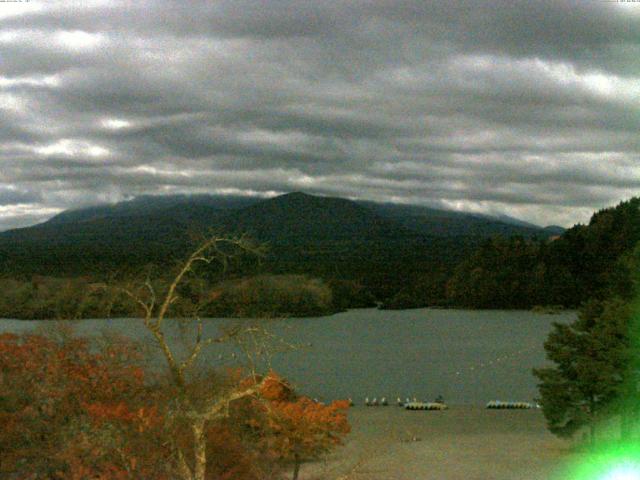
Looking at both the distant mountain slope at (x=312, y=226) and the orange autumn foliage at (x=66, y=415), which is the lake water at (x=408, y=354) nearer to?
the orange autumn foliage at (x=66, y=415)

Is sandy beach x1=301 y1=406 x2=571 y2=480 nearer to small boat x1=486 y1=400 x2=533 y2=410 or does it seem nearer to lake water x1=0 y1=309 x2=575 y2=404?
small boat x1=486 y1=400 x2=533 y2=410

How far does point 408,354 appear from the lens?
182 feet

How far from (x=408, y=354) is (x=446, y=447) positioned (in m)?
30.2

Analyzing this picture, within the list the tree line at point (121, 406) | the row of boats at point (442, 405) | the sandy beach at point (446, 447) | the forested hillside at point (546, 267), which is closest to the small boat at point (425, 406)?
the row of boats at point (442, 405)

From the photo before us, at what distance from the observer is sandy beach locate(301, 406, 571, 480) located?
2062 centimetres

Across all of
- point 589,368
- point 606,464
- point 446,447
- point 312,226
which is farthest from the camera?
point 312,226

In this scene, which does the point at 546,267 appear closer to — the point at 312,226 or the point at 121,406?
the point at 121,406

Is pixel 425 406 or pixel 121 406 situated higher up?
pixel 121 406

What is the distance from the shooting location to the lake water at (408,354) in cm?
4228

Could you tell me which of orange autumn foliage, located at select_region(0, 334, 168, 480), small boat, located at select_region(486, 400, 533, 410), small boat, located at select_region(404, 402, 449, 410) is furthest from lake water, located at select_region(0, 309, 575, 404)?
orange autumn foliage, located at select_region(0, 334, 168, 480)

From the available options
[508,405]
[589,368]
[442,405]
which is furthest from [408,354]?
[589,368]

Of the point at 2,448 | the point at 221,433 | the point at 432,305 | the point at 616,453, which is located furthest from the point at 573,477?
the point at 432,305

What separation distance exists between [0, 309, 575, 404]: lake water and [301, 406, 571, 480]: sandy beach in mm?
5179

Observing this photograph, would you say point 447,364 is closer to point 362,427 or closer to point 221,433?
point 362,427
